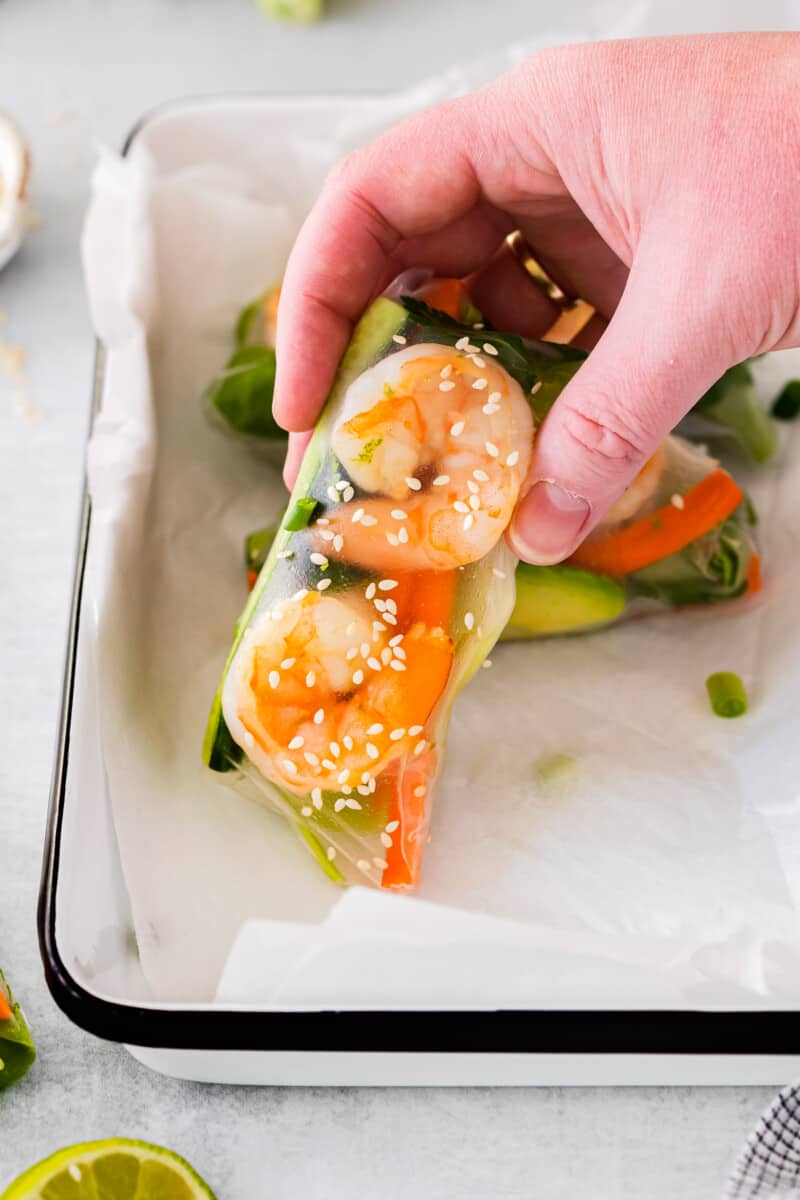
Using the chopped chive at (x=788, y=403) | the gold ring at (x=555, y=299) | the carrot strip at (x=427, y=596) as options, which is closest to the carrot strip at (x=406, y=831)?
the carrot strip at (x=427, y=596)

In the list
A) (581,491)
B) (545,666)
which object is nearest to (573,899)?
(545,666)

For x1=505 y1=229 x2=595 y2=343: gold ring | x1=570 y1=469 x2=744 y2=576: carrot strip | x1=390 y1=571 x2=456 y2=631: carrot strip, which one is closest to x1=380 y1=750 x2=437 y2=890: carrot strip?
x1=390 y1=571 x2=456 y2=631: carrot strip

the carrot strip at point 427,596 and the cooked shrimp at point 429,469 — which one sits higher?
the cooked shrimp at point 429,469

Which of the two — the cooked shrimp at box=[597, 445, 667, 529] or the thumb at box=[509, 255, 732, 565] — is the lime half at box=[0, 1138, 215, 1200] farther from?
the cooked shrimp at box=[597, 445, 667, 529]

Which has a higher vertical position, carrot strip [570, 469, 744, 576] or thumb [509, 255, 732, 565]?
thumb [509, 255, 732, 565]

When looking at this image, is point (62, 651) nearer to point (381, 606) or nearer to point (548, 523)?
point (381, 606)

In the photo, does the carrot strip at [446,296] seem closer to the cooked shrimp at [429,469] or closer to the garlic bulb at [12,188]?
the cooked shrimp at [429,469]
